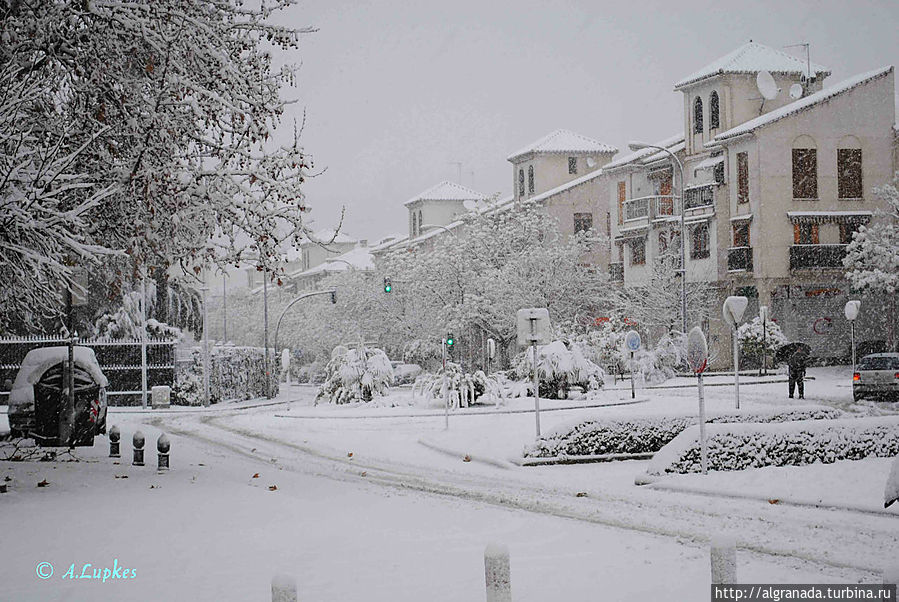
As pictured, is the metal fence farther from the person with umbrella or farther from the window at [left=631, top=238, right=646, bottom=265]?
the person with umbrella

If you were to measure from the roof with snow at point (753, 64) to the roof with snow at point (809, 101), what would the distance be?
4.07 m

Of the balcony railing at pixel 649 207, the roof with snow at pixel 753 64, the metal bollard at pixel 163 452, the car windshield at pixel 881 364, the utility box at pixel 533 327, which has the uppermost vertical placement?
the roof with snow at pixel 753 64

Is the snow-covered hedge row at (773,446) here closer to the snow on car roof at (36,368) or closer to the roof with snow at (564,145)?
the snow on car roof at (36,368)

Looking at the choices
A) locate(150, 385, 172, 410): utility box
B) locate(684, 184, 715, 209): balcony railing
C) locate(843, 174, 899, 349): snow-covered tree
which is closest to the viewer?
locate(150, 385, 172, 410): utility box

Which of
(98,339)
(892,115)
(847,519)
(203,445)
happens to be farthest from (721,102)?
(847,519)

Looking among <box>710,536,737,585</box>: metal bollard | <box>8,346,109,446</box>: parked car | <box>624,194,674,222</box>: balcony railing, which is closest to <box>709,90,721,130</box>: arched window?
<box>624,194,674,222</box>: balcony railing

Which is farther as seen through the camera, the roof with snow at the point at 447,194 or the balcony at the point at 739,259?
the roof with snow at the point at 447,194

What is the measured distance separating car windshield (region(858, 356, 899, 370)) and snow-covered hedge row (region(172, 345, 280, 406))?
2952 centimetres

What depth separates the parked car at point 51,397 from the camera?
2167 centimetres

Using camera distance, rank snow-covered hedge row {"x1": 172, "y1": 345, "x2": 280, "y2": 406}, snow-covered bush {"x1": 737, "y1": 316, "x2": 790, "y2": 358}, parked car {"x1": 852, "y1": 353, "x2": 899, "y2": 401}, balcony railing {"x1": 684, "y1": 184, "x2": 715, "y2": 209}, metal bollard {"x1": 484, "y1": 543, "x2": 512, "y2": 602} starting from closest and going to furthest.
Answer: metal bollard {"x1": 484, "y1": 543, "x2": 512, "y2": 602} → parked car {"x1": 852, "y1": 353, "x2": 899, "y2": 401} → snow-covered bush {"x1": 737, "y1": 316, "x2": 790, "y2": 358} → snow-covered hedge row {"x1": 172, "y1": 345, "x2": 280, "y2": 406} → balcony railing {"x1": 684, "y1": 184, "x2": 715, "y2": 209}

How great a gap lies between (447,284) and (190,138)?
Result: 142 feet

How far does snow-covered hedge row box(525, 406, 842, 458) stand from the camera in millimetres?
19188

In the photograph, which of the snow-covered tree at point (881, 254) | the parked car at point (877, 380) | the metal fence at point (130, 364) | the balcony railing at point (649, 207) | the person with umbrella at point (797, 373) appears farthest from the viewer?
the balcony railing at point (649, 207)

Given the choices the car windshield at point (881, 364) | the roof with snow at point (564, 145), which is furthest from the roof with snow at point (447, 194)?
the car windshield at point (881, 364)
